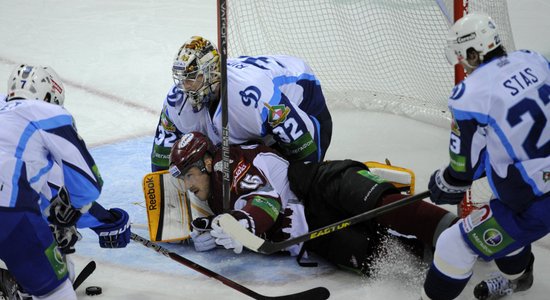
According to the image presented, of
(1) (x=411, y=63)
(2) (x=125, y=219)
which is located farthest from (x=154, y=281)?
(1) (x=411, y=63)

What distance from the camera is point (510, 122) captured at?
9.04 feet

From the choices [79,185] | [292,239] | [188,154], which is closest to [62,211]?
[79,185]

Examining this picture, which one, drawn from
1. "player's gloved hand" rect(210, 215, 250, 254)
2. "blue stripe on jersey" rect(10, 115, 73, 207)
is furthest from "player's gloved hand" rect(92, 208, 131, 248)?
"blue stripe on jersey" rect(10, 115, 73, 207)

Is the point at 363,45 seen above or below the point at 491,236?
below

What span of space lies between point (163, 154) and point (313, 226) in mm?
927

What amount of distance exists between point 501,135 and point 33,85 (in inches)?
63.1

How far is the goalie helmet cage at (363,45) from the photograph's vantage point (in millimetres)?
5027

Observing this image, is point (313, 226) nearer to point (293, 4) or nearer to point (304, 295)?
point (304, 295)

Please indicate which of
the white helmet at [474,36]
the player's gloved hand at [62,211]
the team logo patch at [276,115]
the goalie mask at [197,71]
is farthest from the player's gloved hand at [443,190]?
the player's gloved hand at [62,211]

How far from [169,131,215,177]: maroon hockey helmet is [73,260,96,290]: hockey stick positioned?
50 centimetres

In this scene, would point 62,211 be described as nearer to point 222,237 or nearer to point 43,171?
point 43,171

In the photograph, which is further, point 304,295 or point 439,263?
point 304,295

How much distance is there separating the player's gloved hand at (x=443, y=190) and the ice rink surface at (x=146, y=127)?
1.53 feet

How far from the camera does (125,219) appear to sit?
3410mm
